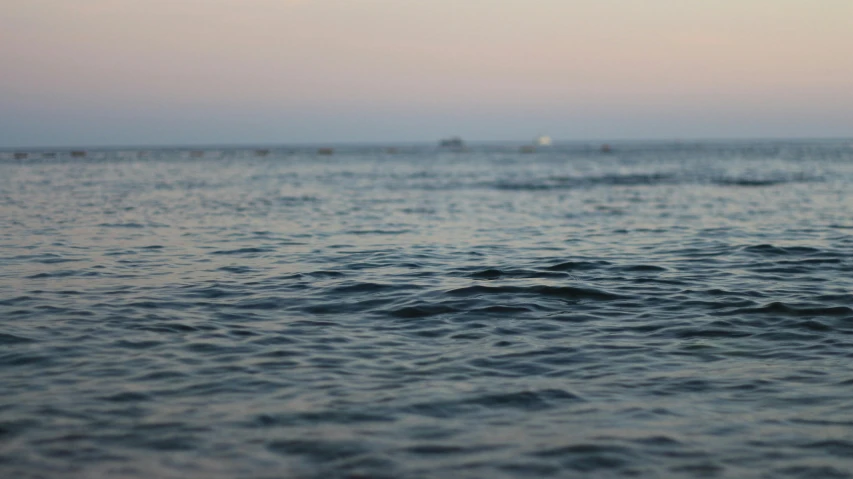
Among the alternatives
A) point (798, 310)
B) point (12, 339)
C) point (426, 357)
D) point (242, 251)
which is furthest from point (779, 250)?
point (12, 339)

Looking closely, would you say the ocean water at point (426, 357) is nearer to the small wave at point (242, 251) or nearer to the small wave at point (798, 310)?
the small wave at point (798, 310)

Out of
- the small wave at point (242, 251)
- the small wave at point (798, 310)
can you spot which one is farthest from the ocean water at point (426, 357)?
the small wave at point (242, 251)

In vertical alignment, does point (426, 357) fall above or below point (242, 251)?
below

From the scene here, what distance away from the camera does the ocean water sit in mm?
6621

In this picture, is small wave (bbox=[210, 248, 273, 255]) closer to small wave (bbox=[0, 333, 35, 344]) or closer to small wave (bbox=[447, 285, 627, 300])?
small wave (bbox=[447, 285, 627, 300])

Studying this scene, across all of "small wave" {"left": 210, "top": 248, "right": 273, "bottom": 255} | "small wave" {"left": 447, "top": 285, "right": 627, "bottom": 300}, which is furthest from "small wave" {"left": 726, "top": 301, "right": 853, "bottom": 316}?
"small wave" {"left": 210, "top": 248, "right": 273, "bottom": 255}

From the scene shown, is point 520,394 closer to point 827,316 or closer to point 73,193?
point 827,316

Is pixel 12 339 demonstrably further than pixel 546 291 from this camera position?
No

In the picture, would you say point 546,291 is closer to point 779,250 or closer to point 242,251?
point 779,250

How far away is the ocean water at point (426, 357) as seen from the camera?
6621mm

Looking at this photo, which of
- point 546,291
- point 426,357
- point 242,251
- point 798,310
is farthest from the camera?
point 242,251

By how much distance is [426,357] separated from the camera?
32.0 feet

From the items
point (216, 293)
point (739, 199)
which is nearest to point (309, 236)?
point (216, 293)

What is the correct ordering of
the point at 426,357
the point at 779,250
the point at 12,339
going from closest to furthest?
the point at 426,357
the point at 12,339
the point at 779,250
